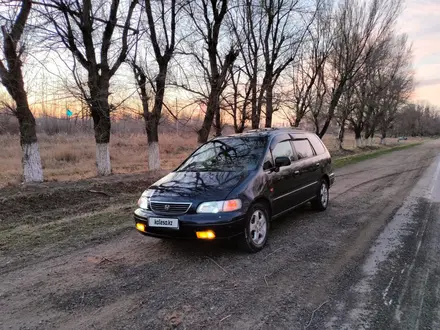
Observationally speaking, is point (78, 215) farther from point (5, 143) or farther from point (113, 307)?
point (5, 143)

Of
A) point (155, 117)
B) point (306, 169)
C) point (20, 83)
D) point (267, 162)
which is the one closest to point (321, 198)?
point (306, 169)

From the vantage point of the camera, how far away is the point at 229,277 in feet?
11.8

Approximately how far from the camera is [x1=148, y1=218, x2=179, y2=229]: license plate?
3.92 meters

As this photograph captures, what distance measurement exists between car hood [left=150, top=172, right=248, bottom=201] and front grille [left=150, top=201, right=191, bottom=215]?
72 millimetres

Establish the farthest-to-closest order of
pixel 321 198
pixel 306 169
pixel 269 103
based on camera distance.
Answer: pixel 269 103, pixel 321 198, pixel 306 169

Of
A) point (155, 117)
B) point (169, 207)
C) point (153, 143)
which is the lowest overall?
point (169, 207)

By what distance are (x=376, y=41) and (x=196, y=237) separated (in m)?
23.2

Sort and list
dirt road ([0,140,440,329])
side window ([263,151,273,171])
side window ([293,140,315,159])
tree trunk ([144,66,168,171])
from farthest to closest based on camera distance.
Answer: tree trunk ([144,66,168,171]), side window ([293,140,315,159]), side window ([263,151,273,171]), dirt road ([0,140,440,329])

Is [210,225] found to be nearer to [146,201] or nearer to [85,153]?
[146,201]

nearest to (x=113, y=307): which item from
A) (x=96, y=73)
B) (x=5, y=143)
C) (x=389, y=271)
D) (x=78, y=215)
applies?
(x=389, y=271)

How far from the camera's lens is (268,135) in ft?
17.4

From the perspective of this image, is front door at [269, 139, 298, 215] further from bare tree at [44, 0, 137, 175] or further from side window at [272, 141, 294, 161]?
bare tree at [44, 0, 137, 175]

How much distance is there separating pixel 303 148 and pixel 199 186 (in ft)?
9.14

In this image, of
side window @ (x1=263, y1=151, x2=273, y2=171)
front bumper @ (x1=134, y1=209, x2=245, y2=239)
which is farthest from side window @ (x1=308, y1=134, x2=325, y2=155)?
front bumper @ (x1=134, y1=209, x2=245, y2=239)
